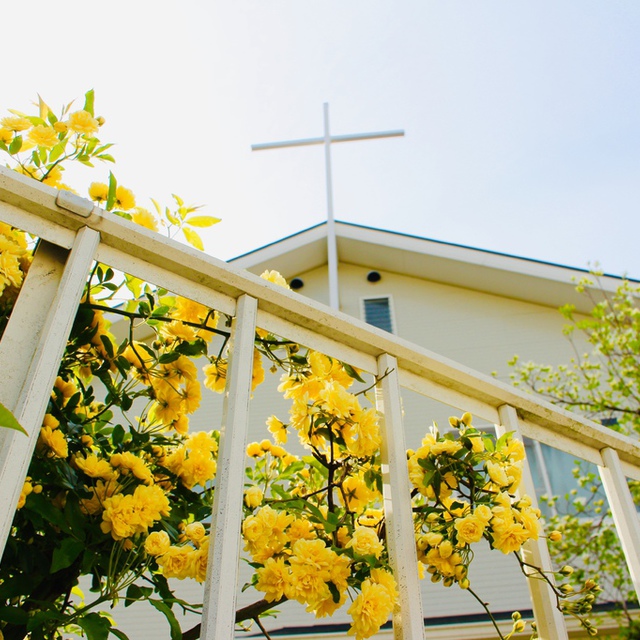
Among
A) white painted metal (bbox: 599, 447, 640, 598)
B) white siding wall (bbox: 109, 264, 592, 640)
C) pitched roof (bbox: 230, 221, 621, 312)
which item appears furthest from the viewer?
pitched roof (bbox: 230, 221, 621, 312)

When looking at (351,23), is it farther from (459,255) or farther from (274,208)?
(459,255)

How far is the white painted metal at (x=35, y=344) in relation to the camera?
2.63ft

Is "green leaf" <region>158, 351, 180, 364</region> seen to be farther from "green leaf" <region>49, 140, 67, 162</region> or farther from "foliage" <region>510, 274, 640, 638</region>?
"foliage" <region>510, 274, 640, 638</region>

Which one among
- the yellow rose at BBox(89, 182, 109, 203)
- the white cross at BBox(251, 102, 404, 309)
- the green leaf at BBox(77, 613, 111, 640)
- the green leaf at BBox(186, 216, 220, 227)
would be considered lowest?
the green leaf at BBox(77, 613, 111, 640)

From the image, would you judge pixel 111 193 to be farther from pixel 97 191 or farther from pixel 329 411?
pixel 329 411

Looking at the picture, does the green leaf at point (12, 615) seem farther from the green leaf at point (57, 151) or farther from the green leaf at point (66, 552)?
the green leaf at point (57, 151)

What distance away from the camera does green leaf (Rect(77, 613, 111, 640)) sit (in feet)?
3.52

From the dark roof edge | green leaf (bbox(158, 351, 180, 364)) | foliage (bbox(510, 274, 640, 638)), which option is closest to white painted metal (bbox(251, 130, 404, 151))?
the dark roof edge

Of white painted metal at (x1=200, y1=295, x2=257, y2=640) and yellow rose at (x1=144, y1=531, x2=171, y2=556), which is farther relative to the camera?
yellow rose at (x1=144, y1=531, x2=171, y2=556)

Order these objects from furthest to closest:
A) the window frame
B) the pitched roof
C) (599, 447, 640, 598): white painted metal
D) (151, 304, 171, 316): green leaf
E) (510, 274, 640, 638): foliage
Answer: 1. the window frame
2. the pitched roof
3. (510, 274, 640, 638): foliage
4. (151, 304, 171, 316): green leaf
5. (599, 447, 640, 598): white painted metal

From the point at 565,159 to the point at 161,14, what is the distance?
4.02m

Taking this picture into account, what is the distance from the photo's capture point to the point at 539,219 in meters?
6.06

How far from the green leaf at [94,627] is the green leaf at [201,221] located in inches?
40.4

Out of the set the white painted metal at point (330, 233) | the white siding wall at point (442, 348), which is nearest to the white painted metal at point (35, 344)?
the white siding wall at point (442, 348)
